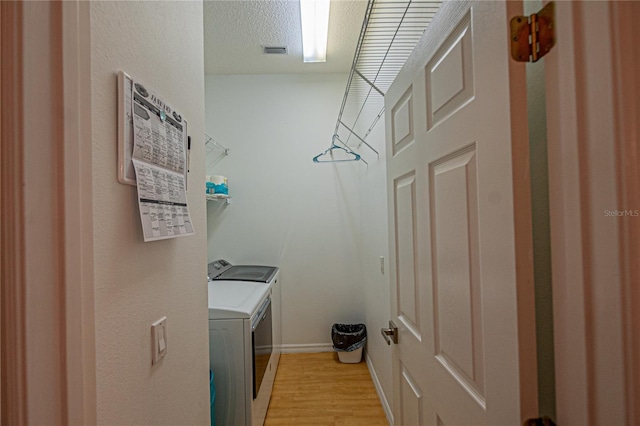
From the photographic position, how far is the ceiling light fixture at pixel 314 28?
184 cm

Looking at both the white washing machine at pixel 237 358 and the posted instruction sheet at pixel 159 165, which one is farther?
the white washing machine at pixel 237 358

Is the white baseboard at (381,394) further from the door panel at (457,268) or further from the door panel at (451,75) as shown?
the door panel at (451,75)

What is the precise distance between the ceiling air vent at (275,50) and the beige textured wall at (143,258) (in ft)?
5.09

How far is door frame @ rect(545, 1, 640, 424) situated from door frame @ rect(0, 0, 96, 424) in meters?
0.85

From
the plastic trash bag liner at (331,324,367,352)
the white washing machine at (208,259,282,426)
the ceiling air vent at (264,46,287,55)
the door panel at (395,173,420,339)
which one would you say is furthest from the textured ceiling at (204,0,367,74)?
the plastic trash bag liner at (331,324,367,352)

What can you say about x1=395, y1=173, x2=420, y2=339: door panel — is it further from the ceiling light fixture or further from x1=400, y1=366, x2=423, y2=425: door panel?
the ceiling light fixture

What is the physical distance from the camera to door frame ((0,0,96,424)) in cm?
42

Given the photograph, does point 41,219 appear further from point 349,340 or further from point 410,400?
point 349,340

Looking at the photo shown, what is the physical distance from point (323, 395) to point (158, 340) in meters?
1.83

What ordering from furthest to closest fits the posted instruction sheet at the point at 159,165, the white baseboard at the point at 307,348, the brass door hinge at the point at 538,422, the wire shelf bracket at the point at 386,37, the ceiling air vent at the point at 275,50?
the white baseboard at the point at 307,348 < the ceiling air vent at the point at 275,50 < the wire shelf bracket at the point at 386,37 < the posted instruction sheet at the point at 159,165 < the brass door hinge at the point at 538,422

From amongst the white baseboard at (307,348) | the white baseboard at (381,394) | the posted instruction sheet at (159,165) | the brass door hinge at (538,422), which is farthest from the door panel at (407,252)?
the white baseboard at (307,348)

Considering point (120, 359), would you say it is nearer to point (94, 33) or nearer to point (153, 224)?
point (153, 224)

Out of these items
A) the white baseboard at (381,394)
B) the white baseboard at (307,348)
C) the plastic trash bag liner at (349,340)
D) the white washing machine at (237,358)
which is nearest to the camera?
the white washing machine at (237,358)

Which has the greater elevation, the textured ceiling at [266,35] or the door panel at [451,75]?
the textured ceiling at [266,35]
